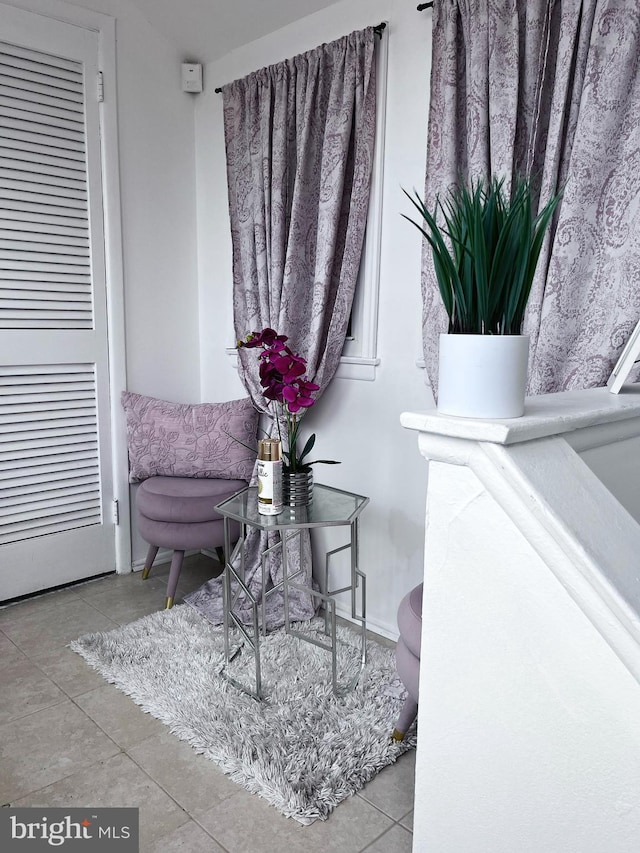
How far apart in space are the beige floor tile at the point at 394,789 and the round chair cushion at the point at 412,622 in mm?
374

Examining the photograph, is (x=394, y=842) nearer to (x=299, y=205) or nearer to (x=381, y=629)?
(x=381, y=629)

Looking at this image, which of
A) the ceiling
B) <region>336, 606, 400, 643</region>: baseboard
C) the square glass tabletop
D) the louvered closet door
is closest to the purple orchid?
→ the square glass tabletop

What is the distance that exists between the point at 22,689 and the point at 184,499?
90 centimetres

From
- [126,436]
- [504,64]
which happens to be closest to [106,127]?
[126,436]

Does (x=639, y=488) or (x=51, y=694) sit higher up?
(x=639, y=488)

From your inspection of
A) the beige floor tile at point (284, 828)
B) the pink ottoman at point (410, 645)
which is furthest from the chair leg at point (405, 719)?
the beige floor tile at point (284, 828)

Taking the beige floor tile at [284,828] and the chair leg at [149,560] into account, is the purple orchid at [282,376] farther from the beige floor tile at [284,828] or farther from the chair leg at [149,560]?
the chair leg at [149,560]

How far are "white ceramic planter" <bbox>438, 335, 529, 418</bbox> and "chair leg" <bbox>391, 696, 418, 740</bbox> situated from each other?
1.23 m

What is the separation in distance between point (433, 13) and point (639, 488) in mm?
1696

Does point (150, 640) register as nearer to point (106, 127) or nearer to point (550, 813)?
point (550, 813)

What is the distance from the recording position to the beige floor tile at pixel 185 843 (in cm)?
147

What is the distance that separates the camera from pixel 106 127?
2758 mm

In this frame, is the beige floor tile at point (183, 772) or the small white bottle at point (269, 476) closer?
the beige floor tile at point (183, 772)

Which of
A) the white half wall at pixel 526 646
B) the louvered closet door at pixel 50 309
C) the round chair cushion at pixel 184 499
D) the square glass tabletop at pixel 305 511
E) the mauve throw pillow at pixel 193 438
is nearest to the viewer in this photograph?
the white half wall at pixel 526 646
